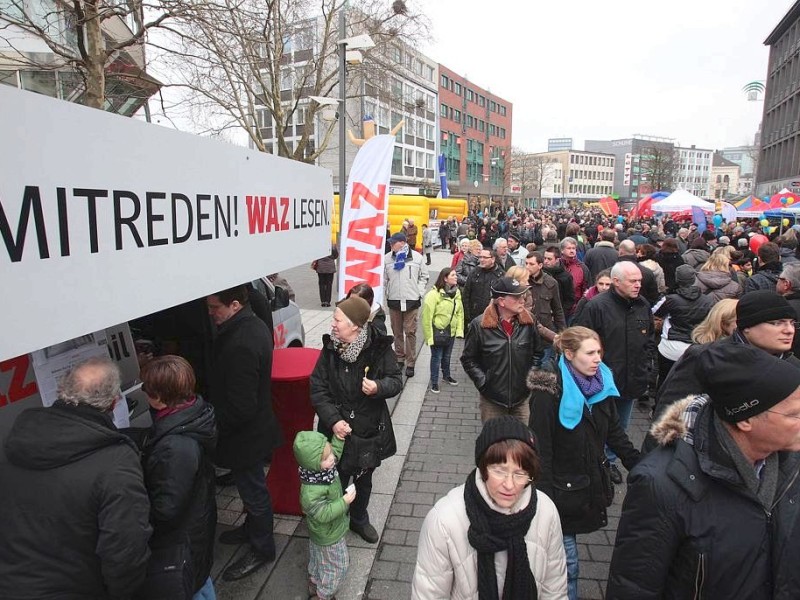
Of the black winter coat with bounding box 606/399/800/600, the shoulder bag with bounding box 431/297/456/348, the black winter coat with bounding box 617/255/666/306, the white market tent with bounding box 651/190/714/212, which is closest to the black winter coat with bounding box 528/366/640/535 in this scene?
the black winter coat with bounding box 606/399/800/600

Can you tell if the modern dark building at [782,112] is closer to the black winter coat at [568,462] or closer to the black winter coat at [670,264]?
the black winter coat at [670,264]

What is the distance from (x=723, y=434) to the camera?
1.74 m

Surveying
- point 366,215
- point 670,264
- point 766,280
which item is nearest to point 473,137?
point 670,264

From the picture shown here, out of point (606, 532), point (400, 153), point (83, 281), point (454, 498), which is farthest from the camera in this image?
point (400, 153)

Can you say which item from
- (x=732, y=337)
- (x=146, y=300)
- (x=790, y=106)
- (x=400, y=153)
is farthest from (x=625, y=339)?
(x=790, y=106)

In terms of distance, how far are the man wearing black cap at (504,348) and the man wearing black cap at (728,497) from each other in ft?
7.33

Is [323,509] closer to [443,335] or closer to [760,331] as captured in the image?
[760,331]

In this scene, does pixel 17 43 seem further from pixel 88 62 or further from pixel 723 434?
pixel 723 434

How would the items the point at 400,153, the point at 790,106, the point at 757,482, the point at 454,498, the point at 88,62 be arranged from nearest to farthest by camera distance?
the point at 757,482, the point at 454,498, the point at 88,62, the point at 790,106, the point at 400,153

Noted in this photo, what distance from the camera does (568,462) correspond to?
9.29ft

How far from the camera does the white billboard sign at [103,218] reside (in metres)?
1.30

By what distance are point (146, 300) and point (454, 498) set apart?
1466 millimetres

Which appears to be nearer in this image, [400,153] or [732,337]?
[732,337]

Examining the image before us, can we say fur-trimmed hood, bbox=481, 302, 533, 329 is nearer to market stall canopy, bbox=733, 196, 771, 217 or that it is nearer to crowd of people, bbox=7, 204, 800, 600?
crowd of people, bbox=7, 204, 800, 600
